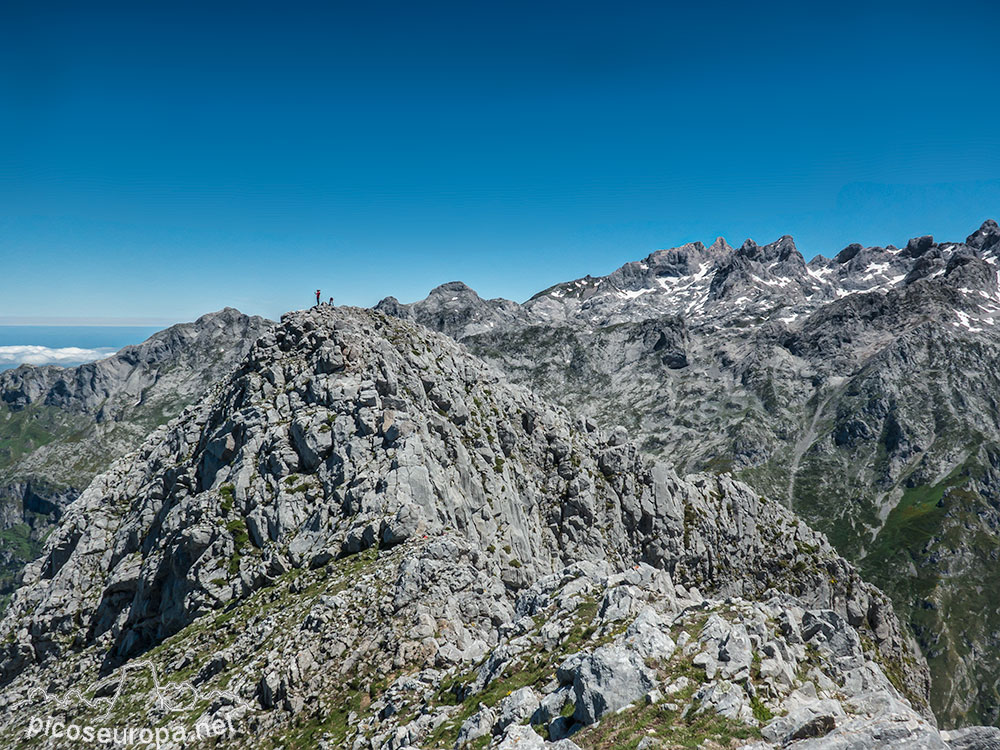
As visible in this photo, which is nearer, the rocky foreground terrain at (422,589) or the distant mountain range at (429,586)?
the distant mountain range at (429,586)

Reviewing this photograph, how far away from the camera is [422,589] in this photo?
125 ft

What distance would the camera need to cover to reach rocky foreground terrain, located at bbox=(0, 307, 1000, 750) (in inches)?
910

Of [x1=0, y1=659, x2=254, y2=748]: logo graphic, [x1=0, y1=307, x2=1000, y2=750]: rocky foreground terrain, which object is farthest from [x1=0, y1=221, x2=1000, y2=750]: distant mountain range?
[x1=0, y1=659, x2=254, y2=748]: logo graphic

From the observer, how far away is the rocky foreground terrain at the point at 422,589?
75.8 ft

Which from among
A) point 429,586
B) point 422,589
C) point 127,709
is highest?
point 429,586

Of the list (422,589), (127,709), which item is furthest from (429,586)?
(127,709)

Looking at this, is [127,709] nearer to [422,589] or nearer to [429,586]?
[422,589]

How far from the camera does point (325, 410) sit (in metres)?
61.2

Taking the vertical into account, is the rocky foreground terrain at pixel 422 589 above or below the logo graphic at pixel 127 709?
above

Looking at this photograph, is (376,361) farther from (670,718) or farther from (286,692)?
(670,718)

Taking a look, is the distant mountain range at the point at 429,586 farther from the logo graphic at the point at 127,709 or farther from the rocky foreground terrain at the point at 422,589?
the logo graphic at the point at 127,709

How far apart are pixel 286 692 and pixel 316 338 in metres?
48.2

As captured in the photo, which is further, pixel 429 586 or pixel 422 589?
pixel 429 586

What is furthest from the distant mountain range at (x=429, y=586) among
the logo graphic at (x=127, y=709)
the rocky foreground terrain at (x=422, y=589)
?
the logo graphic at (x=127, y=709)
